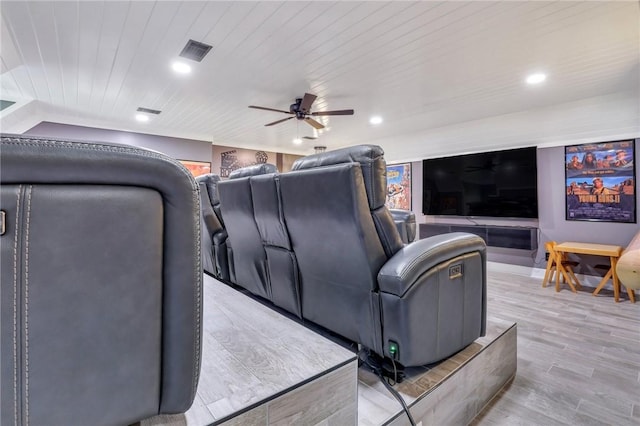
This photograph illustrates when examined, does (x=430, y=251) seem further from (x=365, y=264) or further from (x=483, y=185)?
(x=483, y=185)

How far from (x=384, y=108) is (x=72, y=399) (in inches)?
189

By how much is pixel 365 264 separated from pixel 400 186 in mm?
5623

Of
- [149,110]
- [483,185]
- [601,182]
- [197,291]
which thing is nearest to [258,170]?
[197,291]

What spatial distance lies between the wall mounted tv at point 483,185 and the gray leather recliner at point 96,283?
5.31 metres

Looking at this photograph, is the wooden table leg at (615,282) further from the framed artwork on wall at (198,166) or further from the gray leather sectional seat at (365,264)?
the framed artwork on wall at (198,166)

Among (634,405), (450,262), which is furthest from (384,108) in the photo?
(634,405)

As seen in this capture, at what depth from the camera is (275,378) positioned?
0.93m

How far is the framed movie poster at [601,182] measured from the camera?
12.8ft

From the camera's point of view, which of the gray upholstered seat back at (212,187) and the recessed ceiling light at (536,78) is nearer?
the gray upholstered seat back at (212,187)

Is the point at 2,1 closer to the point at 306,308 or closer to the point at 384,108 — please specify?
the point at 306,308

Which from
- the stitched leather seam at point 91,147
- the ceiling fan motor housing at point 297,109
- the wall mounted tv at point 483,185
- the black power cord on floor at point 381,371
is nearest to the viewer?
the stitched leather seam at point 91,147

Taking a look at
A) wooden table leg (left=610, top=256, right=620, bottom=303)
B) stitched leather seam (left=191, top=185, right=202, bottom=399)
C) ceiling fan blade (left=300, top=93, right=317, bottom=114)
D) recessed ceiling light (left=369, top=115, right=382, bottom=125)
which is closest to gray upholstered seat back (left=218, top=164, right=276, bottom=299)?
stitched leather seam (left=191, top=185, right=202, bottom=399)

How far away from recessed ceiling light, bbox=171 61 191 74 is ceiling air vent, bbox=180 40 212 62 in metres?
0.19

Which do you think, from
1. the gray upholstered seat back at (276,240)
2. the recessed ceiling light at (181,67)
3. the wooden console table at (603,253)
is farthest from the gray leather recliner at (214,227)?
Answer: the wooden console table at (603,253)
